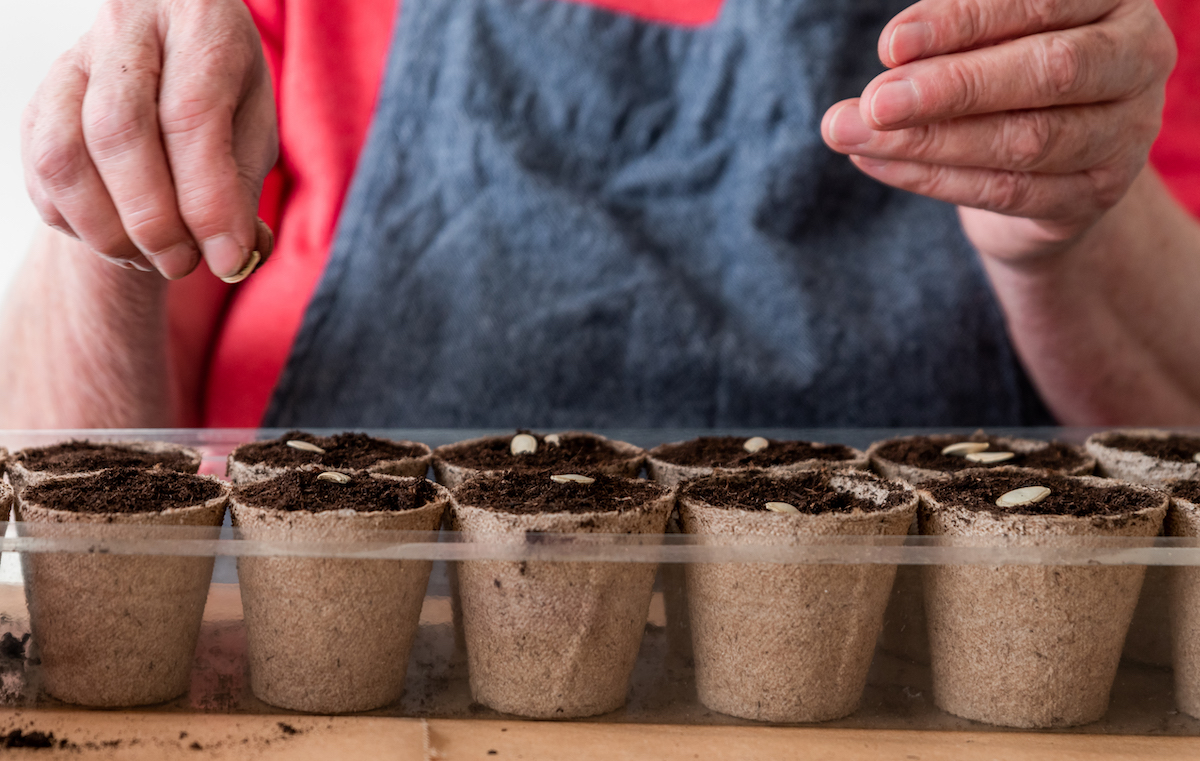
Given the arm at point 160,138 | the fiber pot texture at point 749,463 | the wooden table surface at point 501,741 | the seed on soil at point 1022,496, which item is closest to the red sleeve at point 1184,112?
the fiber pot texture at point 749,463

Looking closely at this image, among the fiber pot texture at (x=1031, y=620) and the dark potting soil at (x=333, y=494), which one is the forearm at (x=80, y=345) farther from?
the fiber pot texture at (x=1031, y=620)

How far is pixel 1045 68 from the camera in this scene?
80 centimetres

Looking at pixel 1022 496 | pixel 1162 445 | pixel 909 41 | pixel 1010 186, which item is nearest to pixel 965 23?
pixel 909 41

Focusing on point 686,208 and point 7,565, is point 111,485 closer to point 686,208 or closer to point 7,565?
point 7,565

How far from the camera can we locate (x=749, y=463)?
3.06 ft

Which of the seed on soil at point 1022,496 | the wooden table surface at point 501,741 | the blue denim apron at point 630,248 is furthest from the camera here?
the blue denim apron at point 630,248

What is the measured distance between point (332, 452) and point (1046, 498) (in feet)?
2.14

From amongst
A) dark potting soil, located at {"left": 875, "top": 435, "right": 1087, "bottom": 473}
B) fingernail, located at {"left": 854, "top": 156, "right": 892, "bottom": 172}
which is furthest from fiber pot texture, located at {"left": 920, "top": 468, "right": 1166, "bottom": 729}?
fingernail, located at {"left": 854, "top": 156, "right": 892, "bottom": 172}

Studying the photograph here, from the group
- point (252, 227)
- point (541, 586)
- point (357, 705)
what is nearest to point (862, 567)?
point (541, 586)

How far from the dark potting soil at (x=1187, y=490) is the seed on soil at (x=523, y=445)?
0.57 metres

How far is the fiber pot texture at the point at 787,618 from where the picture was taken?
26.5 inches

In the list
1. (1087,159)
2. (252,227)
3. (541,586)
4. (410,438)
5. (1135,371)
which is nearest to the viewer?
(541,586)

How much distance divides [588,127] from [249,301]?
0.56m

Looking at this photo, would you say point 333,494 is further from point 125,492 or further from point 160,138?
point 160,138
